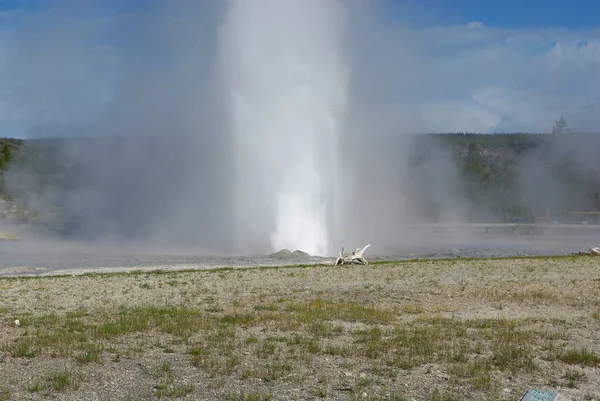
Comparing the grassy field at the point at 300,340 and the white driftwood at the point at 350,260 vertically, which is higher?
the white driftwood at the point at 350,260

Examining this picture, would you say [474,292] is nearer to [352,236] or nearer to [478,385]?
[478,385]

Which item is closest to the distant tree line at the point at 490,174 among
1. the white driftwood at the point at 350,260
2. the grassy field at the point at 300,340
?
the white driftwood at the point at 350,260

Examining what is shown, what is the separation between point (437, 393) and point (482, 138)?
11874cm

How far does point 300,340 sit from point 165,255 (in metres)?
15.7

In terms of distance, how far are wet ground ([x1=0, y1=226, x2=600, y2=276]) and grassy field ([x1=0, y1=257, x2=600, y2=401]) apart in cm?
508

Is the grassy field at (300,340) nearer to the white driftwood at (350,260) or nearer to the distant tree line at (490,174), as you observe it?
the white driftwood at (350,260)

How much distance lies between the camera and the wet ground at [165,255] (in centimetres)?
2000

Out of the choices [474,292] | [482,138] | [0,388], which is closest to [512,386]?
[0,388]

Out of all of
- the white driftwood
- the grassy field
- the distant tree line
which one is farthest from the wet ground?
the distant tree line

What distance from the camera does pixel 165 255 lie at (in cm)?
2347

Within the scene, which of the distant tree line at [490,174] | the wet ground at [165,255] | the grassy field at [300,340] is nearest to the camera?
the grassy field at [300,340]

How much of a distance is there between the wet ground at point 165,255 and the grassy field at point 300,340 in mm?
5080

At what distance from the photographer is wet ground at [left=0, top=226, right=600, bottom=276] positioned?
2000cm

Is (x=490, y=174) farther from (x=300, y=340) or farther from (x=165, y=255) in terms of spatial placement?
(x=300, y=340)
